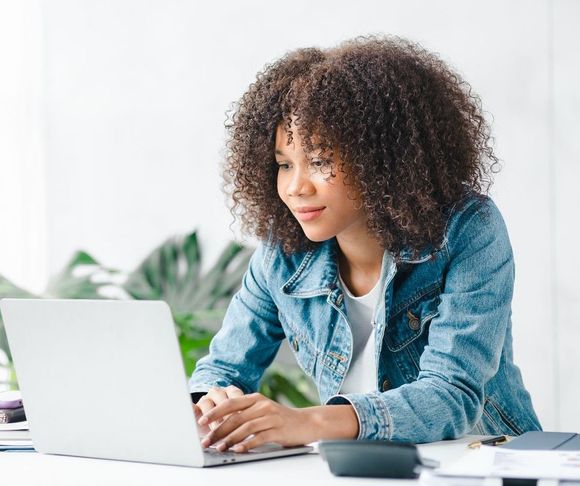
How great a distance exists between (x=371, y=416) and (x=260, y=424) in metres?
0.19

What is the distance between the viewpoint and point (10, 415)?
63.1 inches

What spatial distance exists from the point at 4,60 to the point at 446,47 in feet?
5.50

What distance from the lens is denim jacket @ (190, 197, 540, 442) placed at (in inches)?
59.9

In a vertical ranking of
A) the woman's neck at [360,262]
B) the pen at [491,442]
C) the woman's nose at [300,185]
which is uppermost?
the woman's nose at [300,185]

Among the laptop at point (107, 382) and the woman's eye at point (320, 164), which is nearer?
the laptop at point (107, 382)

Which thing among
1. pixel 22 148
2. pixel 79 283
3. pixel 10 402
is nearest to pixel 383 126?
pixel 10 402

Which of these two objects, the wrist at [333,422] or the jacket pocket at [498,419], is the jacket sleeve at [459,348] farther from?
the jacket pocket at [498,419]

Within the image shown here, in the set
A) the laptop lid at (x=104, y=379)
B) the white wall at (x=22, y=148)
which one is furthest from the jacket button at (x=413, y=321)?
the white wall at (x=22, y=148)

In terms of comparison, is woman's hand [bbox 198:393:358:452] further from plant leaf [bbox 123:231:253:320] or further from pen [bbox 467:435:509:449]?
plant leaf [bbox 123:231:253:320]

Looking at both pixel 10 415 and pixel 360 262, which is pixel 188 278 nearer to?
pixel 360 262

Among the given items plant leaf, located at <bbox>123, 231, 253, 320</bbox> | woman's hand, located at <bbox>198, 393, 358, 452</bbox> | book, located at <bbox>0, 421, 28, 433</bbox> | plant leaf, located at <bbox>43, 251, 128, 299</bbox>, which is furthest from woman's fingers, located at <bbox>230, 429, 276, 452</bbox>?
plant leaf, located at <bbox>43, 251, 128, 299</bbox>

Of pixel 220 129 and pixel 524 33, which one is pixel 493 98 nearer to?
pixel 524 33

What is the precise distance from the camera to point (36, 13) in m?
3.64

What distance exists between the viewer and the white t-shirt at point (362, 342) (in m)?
1.80
